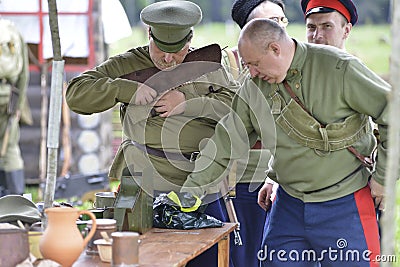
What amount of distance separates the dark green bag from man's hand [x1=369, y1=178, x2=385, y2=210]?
101 centimetres

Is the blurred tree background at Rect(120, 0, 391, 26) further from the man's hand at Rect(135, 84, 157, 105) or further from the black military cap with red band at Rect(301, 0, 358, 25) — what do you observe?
the man's hand at Rect(135, 84, 157, 105)

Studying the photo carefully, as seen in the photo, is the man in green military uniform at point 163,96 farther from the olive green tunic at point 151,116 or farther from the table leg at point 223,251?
the table leg at point 223,251

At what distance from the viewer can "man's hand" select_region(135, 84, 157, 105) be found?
3.94m

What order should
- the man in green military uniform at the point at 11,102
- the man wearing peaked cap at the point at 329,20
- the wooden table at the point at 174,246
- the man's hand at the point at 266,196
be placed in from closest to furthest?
the wooden table at the point at 174,246, the man's hand at the point at 266,196, the man wearing peaked cap at the point at 329,20, the man in green military uniform at the point at 11,102

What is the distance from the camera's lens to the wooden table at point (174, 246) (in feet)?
10.1

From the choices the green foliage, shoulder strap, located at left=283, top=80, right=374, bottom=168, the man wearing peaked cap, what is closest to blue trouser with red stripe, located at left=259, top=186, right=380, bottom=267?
shoulder strap, located at left=283, top=80, right=374, bottom=168

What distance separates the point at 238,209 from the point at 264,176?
25 centimetres

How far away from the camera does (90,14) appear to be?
9578 millimetres

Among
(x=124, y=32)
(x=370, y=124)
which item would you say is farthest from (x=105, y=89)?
(x=124, y=32)

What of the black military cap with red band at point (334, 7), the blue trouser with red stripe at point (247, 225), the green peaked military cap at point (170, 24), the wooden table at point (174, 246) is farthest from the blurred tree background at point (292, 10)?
the wooden table at point (174, 246)

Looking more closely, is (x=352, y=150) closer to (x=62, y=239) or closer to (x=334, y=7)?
(x=334, y=7)

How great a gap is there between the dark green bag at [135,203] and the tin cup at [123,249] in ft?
1.86

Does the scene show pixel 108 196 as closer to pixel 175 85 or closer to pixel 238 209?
pixel 175 85

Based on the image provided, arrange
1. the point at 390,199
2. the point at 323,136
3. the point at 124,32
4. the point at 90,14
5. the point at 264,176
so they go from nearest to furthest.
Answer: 1. the point at 390,199
2. the point at 323,136
3. the point at 264,176
4. the point at 124,32
5. the point at 90,14
